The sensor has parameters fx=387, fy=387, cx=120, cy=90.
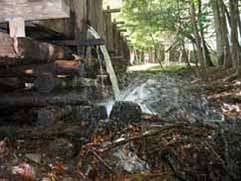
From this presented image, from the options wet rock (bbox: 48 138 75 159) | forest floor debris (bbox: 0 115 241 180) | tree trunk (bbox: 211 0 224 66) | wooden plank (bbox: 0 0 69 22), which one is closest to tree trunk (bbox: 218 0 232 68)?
tree trunk (bbox: 211 0 224 66)

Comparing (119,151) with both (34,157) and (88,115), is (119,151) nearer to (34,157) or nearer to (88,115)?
(34,157)

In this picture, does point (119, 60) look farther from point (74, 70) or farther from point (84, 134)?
point (84, 134)

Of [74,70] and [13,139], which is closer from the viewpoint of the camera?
[13,139]

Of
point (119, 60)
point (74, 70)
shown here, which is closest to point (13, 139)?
point (74, 70)

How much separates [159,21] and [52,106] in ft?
27.8

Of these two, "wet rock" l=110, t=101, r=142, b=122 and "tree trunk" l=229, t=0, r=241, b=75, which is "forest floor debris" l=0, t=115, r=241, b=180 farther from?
"tree trunk" l=229, t=0, r=241, b=75

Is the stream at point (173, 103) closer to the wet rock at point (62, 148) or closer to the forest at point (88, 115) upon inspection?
the forest at point (88, 115)

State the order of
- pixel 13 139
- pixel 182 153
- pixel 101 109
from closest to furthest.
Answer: pixel 182 153 < pixel 13 139 < pixel 101 109

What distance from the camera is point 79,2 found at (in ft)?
22.3

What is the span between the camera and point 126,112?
568 cm

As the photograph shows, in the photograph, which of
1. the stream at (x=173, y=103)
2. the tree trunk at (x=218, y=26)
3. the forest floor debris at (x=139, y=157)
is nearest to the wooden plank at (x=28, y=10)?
the forest floor debris at (x=139, y=157)

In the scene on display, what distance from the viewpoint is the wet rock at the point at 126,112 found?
561 centimetres

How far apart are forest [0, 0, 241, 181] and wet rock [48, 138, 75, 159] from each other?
0.01 m

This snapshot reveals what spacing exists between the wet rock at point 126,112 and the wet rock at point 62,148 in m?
1.33
